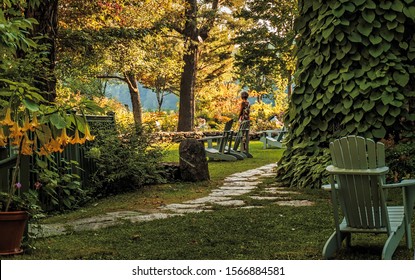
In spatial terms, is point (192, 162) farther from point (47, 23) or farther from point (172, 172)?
point (47, 23)

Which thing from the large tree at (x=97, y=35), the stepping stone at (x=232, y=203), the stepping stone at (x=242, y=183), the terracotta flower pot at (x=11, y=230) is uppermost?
the large tree at (x=97, y=35)

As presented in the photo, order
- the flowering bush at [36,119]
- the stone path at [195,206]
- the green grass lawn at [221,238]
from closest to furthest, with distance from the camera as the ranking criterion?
the flowering bush at [36,119]
the green grass lawn at [221,238]
the stone path at [195,206]

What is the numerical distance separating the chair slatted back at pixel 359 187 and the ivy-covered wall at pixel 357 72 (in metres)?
3.48

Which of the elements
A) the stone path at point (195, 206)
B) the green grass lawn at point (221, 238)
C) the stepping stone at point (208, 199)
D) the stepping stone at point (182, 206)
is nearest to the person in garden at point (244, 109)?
the stone path at point (195, 206)

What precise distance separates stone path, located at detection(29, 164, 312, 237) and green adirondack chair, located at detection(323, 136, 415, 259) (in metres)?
2.17

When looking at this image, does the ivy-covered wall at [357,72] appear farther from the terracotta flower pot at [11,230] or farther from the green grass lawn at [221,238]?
the terracotta flower pot at [11,230]

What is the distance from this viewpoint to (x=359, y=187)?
4438mm

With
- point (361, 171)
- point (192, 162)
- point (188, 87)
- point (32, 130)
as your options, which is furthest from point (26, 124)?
point (188, 87)

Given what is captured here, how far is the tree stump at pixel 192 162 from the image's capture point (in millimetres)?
9844

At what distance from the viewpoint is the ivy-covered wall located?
793 cm

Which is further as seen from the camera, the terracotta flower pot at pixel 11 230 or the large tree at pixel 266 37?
the large tree at pixel 266 37

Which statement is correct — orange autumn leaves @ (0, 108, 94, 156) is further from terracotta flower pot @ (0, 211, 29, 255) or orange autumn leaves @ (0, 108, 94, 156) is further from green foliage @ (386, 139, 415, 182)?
green foliage @ (386, 139, 415, 182)

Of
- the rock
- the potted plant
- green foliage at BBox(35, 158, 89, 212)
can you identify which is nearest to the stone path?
the potted plant
